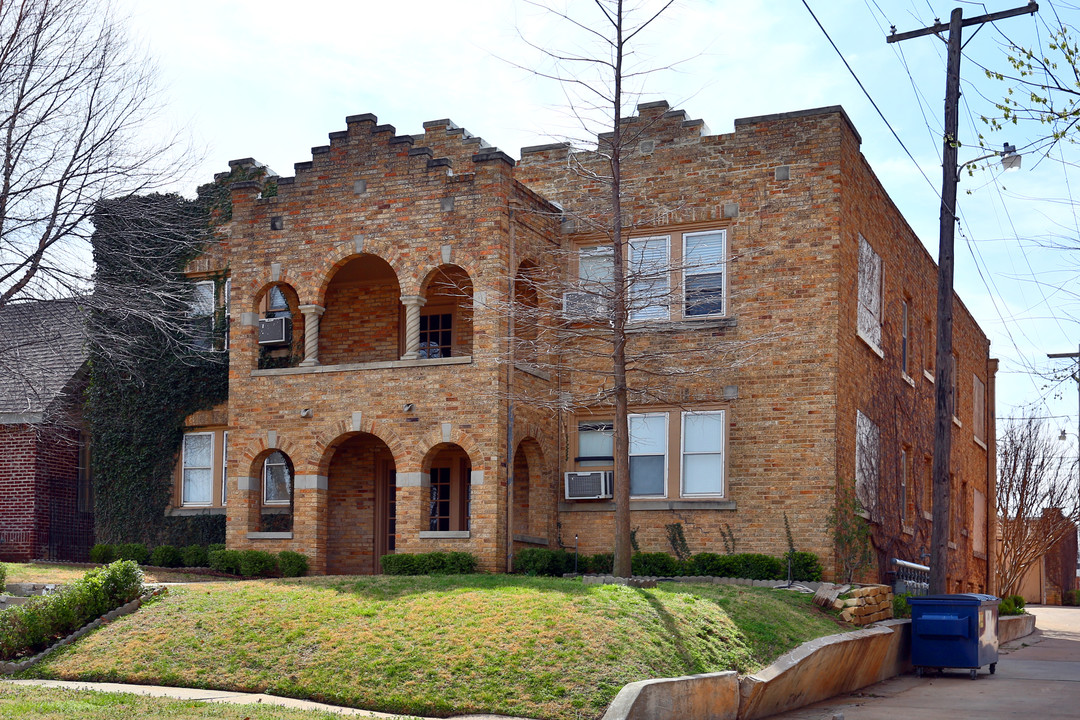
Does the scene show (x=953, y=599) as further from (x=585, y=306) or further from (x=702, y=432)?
(x=585, y=306)

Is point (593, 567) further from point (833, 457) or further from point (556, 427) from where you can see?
point (833, 457)

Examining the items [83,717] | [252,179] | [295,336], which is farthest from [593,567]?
[83,717]

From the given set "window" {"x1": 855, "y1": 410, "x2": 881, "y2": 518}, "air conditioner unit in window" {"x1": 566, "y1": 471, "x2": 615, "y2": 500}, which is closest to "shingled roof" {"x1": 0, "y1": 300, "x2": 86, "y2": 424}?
"air conditioner unit in window" {"x1": 566, "y1": 471, "x2": 615, "y2": 500}

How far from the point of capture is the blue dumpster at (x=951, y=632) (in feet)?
54.9

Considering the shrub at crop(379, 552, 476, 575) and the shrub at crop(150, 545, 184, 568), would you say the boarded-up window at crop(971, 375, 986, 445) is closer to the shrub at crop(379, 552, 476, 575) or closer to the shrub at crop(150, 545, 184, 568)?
the shrub at crop(379, 552, 476, 575)

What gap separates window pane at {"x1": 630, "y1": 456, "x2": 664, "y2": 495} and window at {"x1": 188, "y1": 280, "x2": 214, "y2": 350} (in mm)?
9109

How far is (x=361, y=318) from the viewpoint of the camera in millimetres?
23188

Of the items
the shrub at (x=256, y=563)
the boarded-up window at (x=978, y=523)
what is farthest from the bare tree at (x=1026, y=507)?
the shrub at (x=256, y=563)

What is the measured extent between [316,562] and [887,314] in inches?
476

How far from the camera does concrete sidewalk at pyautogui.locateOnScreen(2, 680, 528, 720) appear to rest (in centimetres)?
1127

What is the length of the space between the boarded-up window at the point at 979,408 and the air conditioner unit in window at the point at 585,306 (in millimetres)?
16807

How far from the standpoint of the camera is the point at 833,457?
1959 centimetres

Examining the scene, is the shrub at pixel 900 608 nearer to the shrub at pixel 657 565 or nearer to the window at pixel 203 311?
the shrub at pixel 657 565

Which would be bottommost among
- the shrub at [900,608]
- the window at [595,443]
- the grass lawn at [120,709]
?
the shrub at [900,608]
